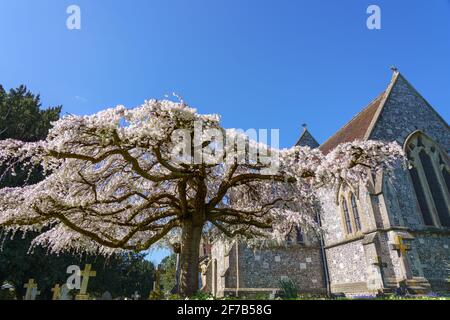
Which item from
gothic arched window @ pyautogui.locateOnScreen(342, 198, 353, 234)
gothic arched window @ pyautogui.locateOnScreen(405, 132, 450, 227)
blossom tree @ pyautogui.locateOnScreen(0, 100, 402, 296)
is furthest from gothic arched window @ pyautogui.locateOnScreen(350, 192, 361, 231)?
blossom tree @ pyautogui.locateOnScreen(0, 100, 402, 296)

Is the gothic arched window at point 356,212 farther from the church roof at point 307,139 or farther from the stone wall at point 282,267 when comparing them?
the church roof at point 307,139

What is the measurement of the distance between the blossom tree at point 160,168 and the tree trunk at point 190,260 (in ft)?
0.07

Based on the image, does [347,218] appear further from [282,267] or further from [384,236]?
[282,267]

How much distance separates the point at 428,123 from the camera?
56.3 feet

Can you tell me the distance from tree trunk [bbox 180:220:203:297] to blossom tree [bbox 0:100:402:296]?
22 millimetres

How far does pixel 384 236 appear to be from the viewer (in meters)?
13.3

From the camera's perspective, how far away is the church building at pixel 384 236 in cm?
1291

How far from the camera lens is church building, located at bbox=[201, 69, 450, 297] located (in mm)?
12906

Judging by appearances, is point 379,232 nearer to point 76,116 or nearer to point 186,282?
point 186,282

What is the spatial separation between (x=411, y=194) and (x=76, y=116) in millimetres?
15745

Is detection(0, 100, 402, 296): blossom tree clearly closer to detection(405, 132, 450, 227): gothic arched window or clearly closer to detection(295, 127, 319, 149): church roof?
detection(405, 132, 450, 227): gothic arched window

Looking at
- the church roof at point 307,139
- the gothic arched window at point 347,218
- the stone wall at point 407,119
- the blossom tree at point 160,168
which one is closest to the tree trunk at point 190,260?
the blossom tree at point 160,168

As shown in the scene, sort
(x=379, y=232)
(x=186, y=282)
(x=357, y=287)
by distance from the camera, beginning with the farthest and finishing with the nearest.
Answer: (x=357, y=287), (x=379, y=232), (x=186, y=282)
